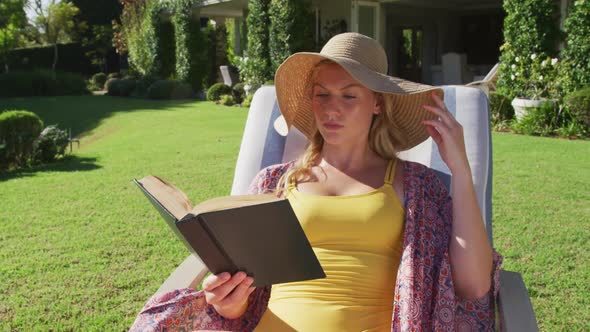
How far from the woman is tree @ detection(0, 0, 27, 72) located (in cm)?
2460

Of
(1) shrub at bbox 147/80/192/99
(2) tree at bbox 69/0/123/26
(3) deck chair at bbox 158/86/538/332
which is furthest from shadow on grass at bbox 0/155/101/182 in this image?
(2) tree at bbox 69/0/123/26

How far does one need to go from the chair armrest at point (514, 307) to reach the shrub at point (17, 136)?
6.81 meters

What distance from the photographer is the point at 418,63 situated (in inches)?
755

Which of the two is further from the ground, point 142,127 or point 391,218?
point 391,218

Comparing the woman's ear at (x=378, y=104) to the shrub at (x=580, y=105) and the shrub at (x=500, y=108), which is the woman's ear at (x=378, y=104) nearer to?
the shrub at (x=580, y=105)

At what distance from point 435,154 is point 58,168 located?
5.99 metres

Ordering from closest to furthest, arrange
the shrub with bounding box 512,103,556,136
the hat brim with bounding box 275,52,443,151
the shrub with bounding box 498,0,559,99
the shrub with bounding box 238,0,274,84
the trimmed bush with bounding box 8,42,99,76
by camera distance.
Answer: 1. the hat brim with bounding box 275,52,443,151
2. the shrub with bounding box 512,103,556,136
3. the shrub with bounding box 498,0,559,99
4. the shrub with bounding box 238,0,274,84
5. the trimmed bush with bounding box 8,42,99,76

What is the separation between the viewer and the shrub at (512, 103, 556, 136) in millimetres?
8719

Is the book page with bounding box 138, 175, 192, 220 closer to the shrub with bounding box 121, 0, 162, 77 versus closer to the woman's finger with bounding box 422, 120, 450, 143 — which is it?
the woman's finger with bounding box 422, 120, 450, 143

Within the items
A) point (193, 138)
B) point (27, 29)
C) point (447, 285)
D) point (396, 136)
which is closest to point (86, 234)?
point (396, 136)

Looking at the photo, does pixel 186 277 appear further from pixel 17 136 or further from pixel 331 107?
pixel 17 136

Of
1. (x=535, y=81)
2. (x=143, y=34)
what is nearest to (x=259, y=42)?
(x=535, y=81)

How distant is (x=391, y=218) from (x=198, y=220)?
0.71 meters

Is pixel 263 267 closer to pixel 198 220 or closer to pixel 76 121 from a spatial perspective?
pixel 198 220
